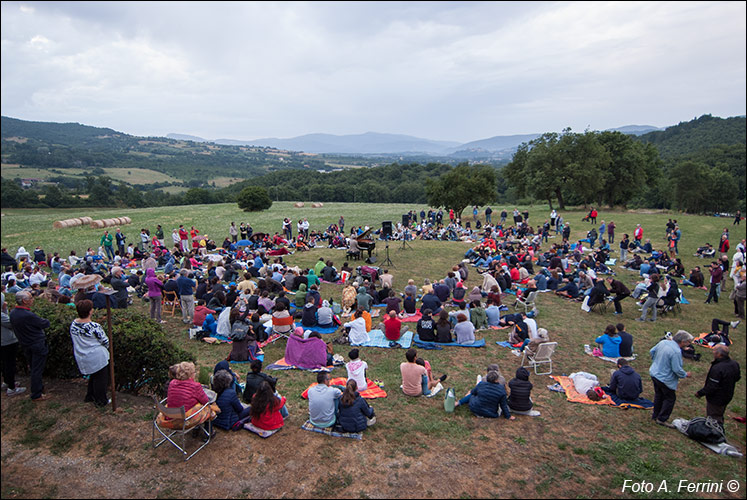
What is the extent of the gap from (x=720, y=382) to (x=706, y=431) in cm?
87

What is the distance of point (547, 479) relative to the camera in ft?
18.3

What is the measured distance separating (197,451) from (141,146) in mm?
203287

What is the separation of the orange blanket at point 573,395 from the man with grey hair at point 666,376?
0.81 m

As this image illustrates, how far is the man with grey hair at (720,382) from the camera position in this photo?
21.9 ft

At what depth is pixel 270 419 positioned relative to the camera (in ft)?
20.5

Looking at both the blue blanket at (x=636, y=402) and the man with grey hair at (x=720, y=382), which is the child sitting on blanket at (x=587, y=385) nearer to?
the blue blanket at (x=636, y=402)

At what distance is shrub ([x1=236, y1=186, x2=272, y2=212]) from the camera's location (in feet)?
163

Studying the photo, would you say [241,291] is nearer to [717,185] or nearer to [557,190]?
[557,190]

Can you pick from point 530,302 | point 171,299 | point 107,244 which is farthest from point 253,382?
point 107,244

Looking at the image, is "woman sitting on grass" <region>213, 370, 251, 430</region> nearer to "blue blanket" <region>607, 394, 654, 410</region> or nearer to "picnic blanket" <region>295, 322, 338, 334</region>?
"picnic blanket" <region>295, 322, 338, 334</region>

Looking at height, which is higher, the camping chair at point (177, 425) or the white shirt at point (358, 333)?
the camping chair at point (177, 425)

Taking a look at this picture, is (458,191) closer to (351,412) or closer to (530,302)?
(530,302)

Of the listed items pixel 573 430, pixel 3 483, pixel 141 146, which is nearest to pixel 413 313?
pixel 573 430

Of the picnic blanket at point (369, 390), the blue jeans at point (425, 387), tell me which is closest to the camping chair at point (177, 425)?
the picnic blanket at point (369, 390)
